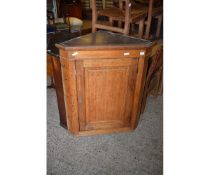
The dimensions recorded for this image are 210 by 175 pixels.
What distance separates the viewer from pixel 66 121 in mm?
1986

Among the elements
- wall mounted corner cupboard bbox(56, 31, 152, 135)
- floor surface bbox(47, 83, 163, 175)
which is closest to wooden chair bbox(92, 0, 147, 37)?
wall mounted corner cupboard bbox(56, 31, 152, 135)

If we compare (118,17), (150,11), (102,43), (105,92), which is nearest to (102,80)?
(105,92)

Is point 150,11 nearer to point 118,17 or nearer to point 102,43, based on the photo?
point 118,17

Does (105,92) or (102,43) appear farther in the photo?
(105,92)

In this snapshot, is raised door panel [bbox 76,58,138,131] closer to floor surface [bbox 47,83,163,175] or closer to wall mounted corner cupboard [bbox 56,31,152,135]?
wall mounted corner cupboard [bbox 56,31,152,135]

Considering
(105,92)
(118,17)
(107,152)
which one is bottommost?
(107,152)

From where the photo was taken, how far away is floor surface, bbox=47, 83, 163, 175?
165cm

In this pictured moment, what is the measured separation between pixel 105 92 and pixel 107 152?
0.54 m

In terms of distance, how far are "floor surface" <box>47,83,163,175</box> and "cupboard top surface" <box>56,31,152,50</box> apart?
0.91 m

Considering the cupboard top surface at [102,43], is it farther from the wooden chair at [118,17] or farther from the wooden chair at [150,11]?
the wooden chair at [150,11]

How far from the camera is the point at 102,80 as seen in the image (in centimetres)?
166

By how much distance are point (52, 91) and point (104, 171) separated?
1.40 meters
